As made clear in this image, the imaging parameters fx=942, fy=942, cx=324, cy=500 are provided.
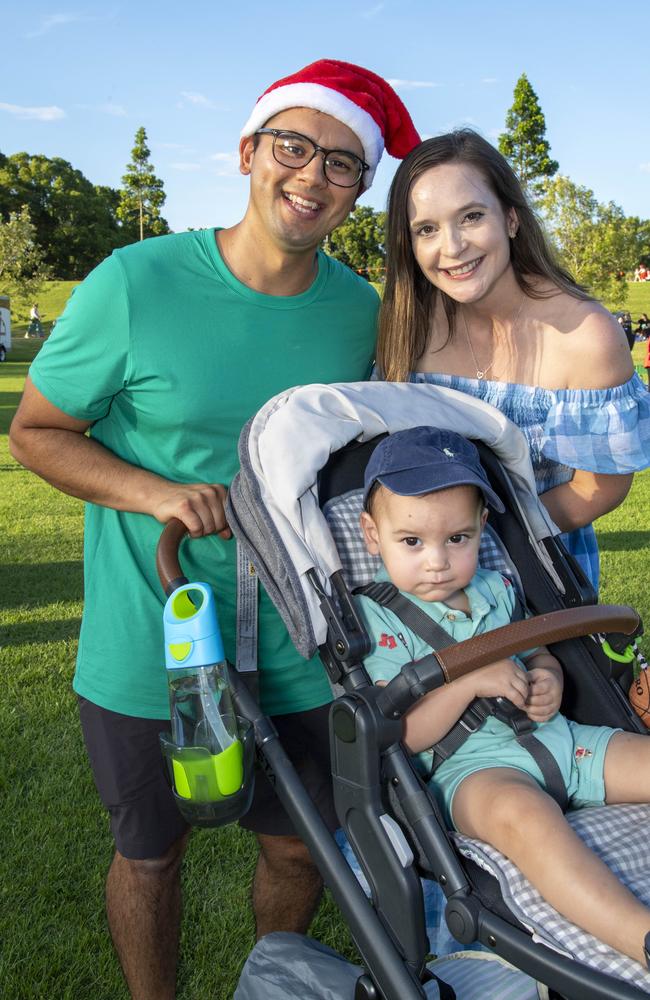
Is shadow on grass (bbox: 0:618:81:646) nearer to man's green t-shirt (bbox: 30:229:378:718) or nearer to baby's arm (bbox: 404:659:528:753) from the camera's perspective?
man's green t-shirt (bbox: 30:229:378:718)

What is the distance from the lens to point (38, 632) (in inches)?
→ 233

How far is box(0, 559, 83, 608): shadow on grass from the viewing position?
6.58 meters

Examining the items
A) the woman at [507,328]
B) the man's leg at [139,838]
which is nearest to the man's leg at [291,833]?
the man's leg at [139,838]

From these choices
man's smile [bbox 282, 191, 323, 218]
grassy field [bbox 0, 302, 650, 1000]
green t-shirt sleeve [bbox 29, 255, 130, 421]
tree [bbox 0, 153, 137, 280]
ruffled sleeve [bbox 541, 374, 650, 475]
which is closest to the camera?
green t-shirt sleeve [bbox 29, 255, 130, 421]

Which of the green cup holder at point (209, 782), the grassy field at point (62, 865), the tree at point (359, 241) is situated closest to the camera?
the green cup holder at point (209, 782)

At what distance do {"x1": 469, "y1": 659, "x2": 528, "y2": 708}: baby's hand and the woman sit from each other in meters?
0.83

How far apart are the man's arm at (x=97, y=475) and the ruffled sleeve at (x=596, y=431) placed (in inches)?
38.5

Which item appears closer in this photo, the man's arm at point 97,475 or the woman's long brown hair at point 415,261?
the man's arm at point 97,475

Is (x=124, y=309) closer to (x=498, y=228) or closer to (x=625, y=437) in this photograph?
(x=498, y=228)

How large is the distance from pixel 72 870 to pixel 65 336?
2130 mm

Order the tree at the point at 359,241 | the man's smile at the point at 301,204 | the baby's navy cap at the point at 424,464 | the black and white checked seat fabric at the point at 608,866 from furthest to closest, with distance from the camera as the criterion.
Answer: the tree at the point at 359,241
the man's smile at the point at 301,204
the baby's navy cap at the point at 424,464
the black and white checked seat fabric at the point at 608,866

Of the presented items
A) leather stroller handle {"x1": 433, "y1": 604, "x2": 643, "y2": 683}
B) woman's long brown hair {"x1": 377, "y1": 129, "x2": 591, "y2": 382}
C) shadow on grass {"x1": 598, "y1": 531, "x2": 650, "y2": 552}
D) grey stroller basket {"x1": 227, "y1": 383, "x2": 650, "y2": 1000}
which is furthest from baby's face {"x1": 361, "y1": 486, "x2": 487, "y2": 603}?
shadow on grass {"x1": 598, "y1": 531, "x2": 650, "y2": 552}

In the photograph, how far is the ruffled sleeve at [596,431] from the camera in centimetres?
262

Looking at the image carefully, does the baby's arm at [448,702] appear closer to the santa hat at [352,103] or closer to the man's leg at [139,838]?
the man's leg at [139,838]
